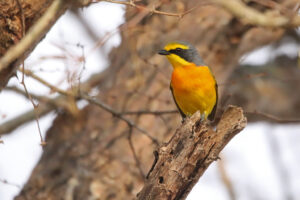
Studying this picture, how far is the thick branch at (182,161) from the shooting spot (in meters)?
4.34

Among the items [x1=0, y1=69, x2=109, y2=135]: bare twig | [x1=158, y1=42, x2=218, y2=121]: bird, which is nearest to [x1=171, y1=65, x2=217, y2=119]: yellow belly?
[x1=158, y1=42, x2=218, y2=121]: bird

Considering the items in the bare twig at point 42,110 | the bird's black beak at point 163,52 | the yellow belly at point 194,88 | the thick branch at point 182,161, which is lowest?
the thick branch at point 182,161

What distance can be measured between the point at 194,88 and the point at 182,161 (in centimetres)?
221

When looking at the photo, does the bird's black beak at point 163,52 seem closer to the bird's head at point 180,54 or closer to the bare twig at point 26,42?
the bird's head at point 180,54

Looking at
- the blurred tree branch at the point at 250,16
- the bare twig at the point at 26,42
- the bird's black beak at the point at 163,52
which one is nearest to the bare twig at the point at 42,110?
the bird's black beak at the point at 163,52

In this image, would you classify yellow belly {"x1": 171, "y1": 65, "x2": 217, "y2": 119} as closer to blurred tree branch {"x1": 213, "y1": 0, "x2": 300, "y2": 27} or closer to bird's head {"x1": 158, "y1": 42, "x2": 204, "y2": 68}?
bird's head {"x1": 158, "y1": 42, "x2": 204, "y2": 68}

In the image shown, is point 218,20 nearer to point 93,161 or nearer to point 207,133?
point 93,161

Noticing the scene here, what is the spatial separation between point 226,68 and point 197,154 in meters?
5.02

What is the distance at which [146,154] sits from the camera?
837 centimetres

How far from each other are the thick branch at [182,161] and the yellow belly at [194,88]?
6.17ft

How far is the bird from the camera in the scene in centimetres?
643

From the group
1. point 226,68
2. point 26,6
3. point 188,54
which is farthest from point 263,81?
point 26,6

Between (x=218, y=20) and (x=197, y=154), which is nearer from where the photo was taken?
(x=197, y=154)

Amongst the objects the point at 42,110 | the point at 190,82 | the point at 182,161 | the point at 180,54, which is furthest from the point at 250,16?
the point at 42,110
